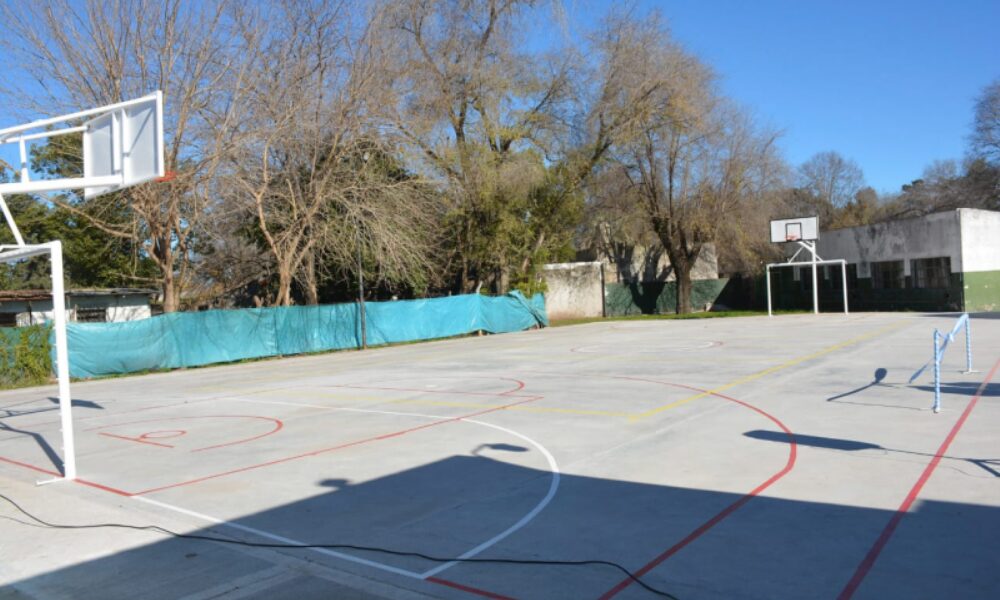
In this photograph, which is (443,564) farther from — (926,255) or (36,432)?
(926,255)

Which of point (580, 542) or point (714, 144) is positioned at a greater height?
point (714, 144)

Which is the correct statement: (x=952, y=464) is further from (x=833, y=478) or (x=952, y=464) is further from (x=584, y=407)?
(x=584, y=407)

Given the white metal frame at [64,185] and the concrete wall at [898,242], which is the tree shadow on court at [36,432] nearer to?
the white metal frame at [64,185]

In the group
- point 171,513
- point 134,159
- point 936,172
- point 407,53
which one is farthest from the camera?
point 936,172

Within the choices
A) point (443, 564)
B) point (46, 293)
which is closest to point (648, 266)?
point (46, 293)

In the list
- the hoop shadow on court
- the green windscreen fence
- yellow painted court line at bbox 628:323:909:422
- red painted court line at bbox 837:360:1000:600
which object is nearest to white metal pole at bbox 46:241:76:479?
yellow painted court line at bbox 628:323:909:422

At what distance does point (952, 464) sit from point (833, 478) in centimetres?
152

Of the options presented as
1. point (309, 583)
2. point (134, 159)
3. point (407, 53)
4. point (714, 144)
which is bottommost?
point (309, 583)

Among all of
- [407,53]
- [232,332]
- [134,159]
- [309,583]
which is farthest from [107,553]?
[407,53]

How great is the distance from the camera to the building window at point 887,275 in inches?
1654

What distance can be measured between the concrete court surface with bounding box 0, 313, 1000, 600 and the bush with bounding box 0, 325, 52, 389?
6.60 metres

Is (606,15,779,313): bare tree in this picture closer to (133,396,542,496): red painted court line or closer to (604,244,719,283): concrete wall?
(604,244,719,283): concrete wall

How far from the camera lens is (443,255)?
3847cm

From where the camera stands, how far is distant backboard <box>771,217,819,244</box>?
3984cm
